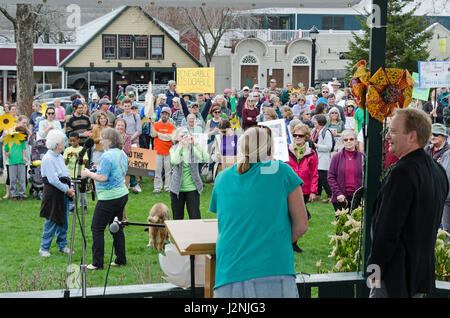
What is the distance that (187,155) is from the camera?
8500mm

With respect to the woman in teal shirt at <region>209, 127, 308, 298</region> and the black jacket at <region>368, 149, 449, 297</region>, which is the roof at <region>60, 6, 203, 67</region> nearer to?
the woman in teal shirt at <region>209, 127, 308, 298</region>

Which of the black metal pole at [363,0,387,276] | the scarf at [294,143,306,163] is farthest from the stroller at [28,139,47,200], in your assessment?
the black metal pole at [363,0,387,276]

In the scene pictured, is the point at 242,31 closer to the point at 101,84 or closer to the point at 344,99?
the point at 101,84

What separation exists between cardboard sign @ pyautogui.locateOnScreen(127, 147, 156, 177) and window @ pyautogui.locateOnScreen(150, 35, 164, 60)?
26.8 m

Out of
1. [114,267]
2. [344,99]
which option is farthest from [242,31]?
[114,267]

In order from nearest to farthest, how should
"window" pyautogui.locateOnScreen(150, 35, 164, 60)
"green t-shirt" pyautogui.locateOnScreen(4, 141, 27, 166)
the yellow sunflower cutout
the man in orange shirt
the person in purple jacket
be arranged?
the person in purple jacket → the yellow sunflower cutout → "green t-shirt" pyautogui.locateOnScreen(4, 141, 27, 166) → the man in orange shirt → "window" pyautogui.locateOnScreen(150, 35, 164, 60)

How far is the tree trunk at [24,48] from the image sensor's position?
17.8 m

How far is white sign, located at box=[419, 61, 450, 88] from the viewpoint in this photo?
12.8 meters

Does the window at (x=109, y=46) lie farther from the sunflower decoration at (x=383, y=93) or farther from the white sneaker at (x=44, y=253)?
the sunflower decoration at (x=383, y=93)

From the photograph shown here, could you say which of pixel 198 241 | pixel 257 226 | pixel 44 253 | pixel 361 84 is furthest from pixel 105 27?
pixel 257 226

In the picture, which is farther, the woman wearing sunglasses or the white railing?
the white railing

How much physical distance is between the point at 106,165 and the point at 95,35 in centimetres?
3224

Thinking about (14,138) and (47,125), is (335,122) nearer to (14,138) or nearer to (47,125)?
(47,125)

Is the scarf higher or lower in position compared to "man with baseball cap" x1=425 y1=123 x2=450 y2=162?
lower
